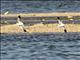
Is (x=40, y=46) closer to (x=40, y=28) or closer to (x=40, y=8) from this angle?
(x=40, y=28)

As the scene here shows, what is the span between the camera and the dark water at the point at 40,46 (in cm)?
2783

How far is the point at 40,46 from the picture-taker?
33188 millimetres

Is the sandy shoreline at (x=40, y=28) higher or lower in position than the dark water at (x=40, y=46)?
higher

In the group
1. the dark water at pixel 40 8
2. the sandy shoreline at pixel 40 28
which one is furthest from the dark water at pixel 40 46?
the dark water at pixel 40 8

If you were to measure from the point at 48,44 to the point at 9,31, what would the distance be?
28.2ft

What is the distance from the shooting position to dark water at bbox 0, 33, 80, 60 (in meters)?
27.8

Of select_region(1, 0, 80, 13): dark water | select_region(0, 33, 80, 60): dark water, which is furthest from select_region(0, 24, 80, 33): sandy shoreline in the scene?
select_region(1, 0, 80, 13): dark water

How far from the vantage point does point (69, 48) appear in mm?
31734

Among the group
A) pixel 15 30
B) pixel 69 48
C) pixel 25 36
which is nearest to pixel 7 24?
pixel 15 30

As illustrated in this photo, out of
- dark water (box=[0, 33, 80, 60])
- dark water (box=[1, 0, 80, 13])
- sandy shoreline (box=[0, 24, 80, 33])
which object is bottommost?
dark water (box=[0, 33, 80, 60])

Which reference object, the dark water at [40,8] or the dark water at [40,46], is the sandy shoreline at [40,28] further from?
the dark water at [40,8]

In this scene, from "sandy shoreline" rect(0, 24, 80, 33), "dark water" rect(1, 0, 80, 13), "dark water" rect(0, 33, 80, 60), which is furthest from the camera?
"dark water" rect(1, 0, 80, 13)

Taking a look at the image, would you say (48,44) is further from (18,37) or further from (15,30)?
(15,30)

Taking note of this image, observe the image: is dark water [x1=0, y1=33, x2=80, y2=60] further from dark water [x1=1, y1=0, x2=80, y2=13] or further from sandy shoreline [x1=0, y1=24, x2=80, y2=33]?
dark water [x1=1, y1=0, x2=80, y2=13]
